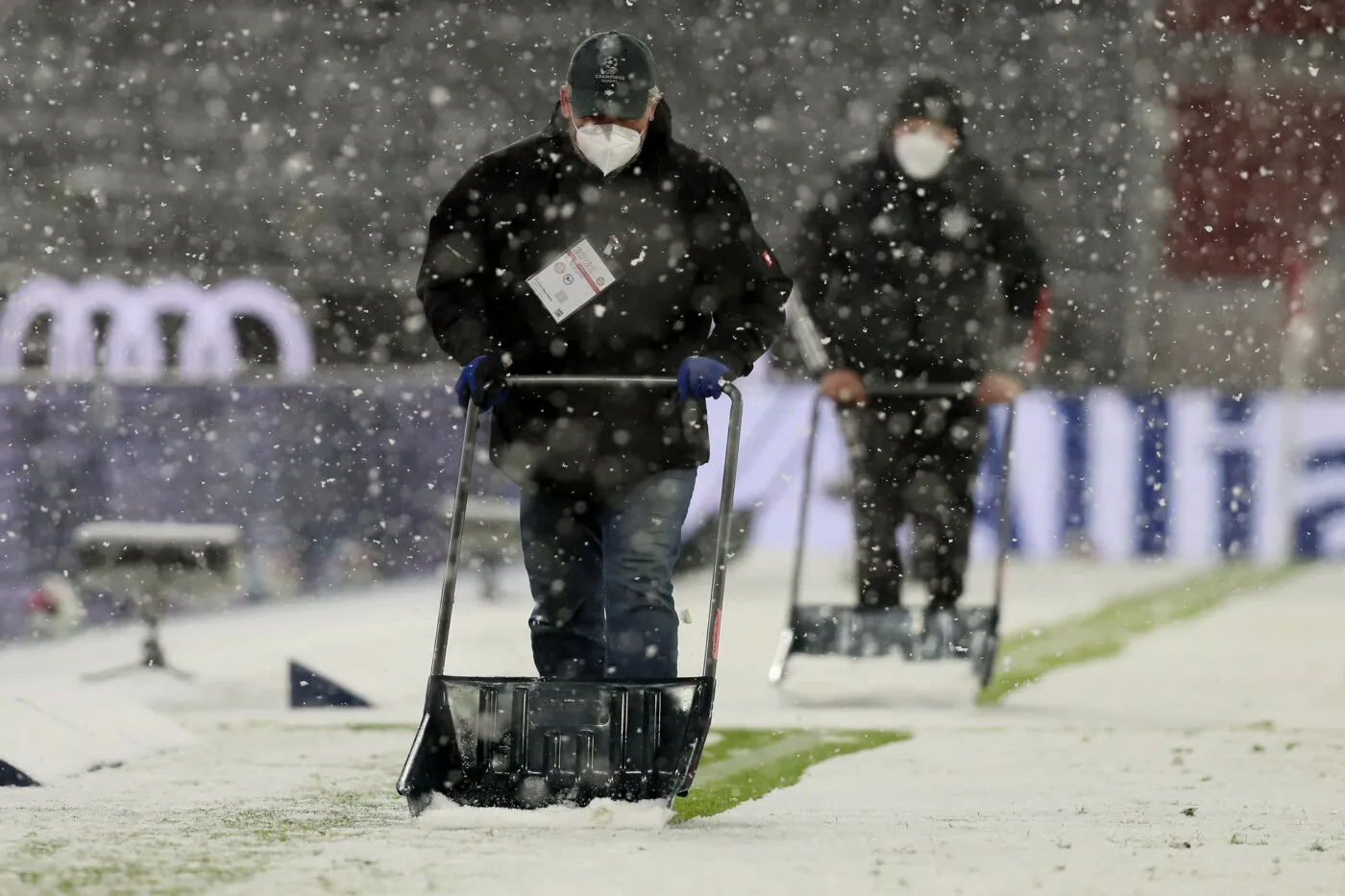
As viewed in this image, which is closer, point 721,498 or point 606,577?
point 721,498

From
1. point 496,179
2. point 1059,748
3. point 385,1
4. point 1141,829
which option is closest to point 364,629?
point 1059,748

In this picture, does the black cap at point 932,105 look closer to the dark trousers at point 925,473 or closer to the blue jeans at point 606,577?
the dark trousers at point 925,473

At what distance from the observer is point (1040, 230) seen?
18.1 meters

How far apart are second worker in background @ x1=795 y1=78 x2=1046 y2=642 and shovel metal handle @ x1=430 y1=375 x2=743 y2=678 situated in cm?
263

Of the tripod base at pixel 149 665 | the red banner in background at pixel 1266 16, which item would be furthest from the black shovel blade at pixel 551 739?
the red banner in background at pixel 1266 16

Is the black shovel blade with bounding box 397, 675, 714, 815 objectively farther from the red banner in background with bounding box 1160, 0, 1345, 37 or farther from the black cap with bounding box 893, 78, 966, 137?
the red banner in background with bounding box 1160, 0, 1345, 37

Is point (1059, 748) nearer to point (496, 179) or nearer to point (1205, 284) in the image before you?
point (496, 179)

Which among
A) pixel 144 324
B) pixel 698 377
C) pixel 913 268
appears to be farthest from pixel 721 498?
pixel 144 324

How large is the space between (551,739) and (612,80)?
53.1 inches

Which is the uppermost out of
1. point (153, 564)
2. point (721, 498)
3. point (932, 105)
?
point (932, 105)

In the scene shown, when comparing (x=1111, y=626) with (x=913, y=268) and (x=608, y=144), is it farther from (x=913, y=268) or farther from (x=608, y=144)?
(x=608, y=144)

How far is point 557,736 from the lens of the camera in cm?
466

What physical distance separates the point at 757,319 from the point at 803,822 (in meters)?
1.08

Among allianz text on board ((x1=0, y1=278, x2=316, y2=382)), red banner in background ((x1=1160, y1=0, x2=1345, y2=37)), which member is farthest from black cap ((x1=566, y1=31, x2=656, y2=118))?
red banner in background ((x1=1160, y1=0, x2=1345, y2=37))
